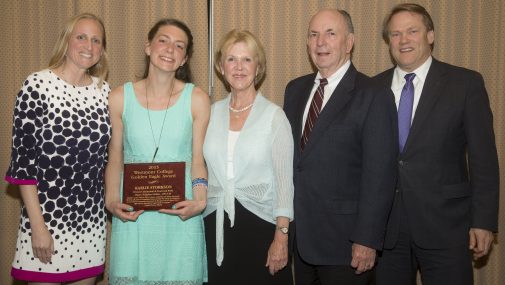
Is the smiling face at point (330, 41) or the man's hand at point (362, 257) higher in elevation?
the smiling face at point (330, 41)

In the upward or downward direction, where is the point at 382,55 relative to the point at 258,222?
upward

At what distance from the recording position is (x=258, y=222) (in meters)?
2.36

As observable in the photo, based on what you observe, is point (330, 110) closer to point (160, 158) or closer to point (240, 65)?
point (240, 65)

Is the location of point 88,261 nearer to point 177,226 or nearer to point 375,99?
point 177,226

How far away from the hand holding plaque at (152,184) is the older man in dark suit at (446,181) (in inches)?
49.1

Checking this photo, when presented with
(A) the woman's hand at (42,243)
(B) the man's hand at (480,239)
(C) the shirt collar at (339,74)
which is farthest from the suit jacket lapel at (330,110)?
(A) the woman's hand at (42,243)

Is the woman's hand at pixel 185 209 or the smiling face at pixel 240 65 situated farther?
the smiling face at pixel 240 65

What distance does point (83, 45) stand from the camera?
8.07 feet

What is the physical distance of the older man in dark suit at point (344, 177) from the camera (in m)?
2.19

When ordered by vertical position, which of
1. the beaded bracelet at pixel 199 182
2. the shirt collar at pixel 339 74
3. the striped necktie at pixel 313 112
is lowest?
the beaded bracelet at pixel 199 182

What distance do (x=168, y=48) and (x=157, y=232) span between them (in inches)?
40.1

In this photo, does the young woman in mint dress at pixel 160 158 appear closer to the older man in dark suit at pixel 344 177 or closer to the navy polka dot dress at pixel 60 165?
the navy polka dot dress at pixel 60 165

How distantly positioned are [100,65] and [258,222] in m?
→ 1.36

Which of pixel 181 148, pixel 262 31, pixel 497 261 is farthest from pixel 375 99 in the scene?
pixel 497 261
